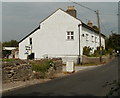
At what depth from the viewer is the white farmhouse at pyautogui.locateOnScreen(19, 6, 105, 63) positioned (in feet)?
128

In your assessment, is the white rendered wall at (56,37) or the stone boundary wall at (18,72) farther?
the white rendered wall at (56,37)

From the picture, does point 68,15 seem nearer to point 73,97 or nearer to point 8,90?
point 8,90

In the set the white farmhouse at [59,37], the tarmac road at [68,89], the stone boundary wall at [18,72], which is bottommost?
the tarmac road at [68,89]

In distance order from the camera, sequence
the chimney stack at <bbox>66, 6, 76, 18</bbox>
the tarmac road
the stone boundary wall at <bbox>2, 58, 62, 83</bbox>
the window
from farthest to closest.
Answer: the chimney stack at <bbox>66, 6, 76, 18</bbox> < the window < the stone boundary wall at <bbox>2, 58, 62, 83</bbox> < the tarmac road

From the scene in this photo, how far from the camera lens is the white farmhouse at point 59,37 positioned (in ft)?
128

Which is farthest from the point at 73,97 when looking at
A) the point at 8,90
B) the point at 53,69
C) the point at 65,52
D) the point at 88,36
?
the point at 88,36

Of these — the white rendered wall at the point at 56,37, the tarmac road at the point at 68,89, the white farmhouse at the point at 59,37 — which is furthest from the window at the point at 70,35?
the tarmac road at the point at 68,89

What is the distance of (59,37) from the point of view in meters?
39.6

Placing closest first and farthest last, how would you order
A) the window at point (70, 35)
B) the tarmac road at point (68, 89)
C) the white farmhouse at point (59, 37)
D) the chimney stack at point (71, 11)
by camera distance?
the tarmac road at point (68, 89) → the white farmhouse at point (59, 37) → the window at point (70, 35) → the chimney stack at point (71, 11)

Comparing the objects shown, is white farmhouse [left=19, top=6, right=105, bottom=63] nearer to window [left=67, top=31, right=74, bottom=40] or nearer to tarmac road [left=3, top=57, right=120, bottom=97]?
window [left=67, top=31, right=74, bottom=40]

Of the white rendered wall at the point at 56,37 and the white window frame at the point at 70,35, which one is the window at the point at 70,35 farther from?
the white rendered wall at the point at 56,37

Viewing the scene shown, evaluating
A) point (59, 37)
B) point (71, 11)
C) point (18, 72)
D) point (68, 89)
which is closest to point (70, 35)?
point (59, 37)

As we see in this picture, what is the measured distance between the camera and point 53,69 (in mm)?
21844

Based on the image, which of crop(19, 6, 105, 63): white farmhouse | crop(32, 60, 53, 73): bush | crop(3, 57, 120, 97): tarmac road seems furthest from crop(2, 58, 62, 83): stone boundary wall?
crop(19, 6, 105, 63): white farmhouse
